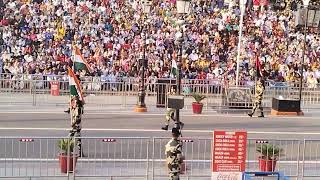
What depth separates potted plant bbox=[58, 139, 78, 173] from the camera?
1619 centimetres

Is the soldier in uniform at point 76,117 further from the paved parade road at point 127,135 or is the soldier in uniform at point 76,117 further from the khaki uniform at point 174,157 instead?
the khaki uniform at point 174,157

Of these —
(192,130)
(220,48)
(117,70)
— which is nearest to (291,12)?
(220,48)

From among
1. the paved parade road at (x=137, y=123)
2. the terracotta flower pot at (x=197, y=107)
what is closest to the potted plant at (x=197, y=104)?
the terracotta flower pot at (x=197, y=107)

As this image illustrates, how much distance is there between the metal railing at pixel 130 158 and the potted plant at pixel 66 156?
0.45ft

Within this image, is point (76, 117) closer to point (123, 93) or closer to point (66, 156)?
point (66, 156)

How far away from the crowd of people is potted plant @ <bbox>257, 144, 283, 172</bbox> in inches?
532

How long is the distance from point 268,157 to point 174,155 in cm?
311

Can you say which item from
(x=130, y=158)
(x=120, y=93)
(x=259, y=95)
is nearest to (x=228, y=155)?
(x=130, y=158)

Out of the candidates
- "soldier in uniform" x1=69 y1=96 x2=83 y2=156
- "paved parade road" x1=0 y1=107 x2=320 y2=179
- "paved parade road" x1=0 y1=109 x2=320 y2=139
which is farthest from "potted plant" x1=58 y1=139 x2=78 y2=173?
"paved parade road" x1=0 y1=109 x2=320 y2=139

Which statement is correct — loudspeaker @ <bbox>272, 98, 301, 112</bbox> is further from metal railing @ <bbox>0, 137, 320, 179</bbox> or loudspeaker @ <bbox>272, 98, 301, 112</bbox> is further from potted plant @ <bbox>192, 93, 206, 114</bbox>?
metal railing @ <bbox>0, 137, 320, 179</bbox>

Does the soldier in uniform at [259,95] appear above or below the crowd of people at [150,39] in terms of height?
below

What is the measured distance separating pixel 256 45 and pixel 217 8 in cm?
516

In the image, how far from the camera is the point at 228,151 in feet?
48.8

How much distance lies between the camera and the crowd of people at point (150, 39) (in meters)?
33.2
